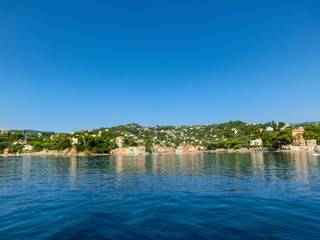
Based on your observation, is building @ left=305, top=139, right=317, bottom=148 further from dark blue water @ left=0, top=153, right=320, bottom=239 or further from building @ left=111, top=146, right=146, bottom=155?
dark blue water @ left=0, top=153, right=320, bottom=239

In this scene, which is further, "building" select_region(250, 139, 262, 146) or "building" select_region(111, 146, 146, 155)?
"building" select_region(111, 146, 146, 155)

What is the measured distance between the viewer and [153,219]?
35.7ft

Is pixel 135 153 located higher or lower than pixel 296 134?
lower

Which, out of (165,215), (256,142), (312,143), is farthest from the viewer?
(256,142)

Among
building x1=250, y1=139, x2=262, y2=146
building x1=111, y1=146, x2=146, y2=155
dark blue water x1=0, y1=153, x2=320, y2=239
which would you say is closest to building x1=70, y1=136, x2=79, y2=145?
building x1=111, y1=146, x2=146, y2=155

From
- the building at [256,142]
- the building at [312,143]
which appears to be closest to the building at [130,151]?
the building at [256,142]

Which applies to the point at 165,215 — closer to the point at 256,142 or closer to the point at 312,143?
the point at 312,143

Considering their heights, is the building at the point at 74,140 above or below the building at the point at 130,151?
above

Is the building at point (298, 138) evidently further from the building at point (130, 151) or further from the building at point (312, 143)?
the building at point (130, 151)

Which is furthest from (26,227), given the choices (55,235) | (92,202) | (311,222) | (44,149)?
(44,149)

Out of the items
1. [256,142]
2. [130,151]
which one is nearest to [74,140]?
[130,151]

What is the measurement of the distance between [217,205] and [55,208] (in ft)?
34.4

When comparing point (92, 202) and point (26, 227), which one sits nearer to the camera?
point (26, 227)

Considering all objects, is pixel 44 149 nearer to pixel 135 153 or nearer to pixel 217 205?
pixel 135 153
